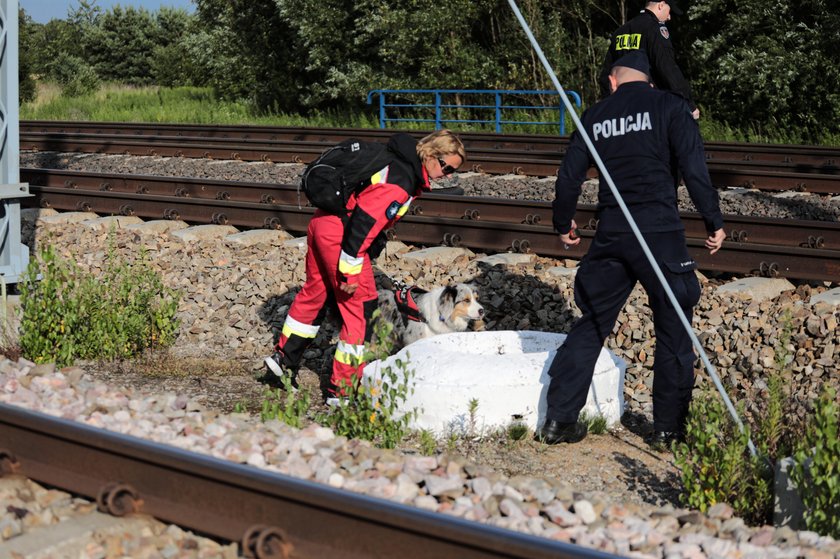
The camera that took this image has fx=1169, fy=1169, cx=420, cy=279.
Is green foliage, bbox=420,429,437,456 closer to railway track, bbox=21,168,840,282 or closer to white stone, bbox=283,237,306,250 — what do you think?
railway track, bbox=21,168,840,282

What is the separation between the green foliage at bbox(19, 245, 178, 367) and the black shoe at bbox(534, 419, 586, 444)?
10.2ft

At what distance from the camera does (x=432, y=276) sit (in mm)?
9398

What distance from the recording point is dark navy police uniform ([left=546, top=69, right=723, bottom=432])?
20.3 feet

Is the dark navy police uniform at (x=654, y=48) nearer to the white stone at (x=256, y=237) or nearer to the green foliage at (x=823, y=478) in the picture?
the white stone at (x=256, y=237)

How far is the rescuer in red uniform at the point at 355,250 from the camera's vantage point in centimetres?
696

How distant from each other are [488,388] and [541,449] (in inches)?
17.7

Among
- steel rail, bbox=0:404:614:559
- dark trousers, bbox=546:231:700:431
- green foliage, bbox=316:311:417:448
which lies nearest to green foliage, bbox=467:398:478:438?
green foliage, bbox=316:311:417:448

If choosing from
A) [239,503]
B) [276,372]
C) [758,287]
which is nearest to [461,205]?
[758,287]

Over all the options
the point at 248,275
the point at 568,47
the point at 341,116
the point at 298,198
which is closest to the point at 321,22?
the point at 341,116

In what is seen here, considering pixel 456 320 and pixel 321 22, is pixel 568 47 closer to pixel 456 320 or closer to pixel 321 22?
pixel 321 22

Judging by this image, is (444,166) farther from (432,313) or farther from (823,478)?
(823,478)

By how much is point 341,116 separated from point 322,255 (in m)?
20.7

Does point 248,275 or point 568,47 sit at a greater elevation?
point 568,47

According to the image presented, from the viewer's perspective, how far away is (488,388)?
21.4 ft
